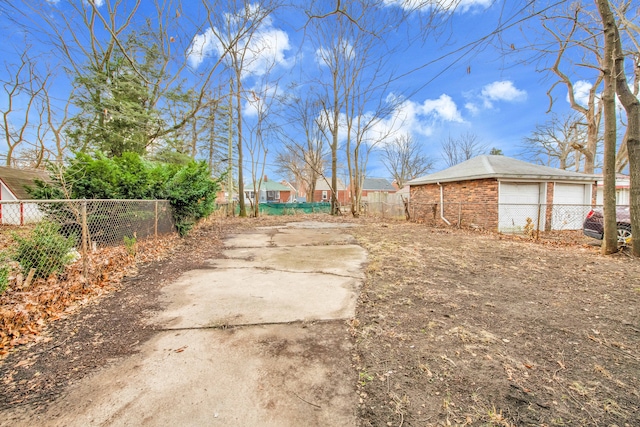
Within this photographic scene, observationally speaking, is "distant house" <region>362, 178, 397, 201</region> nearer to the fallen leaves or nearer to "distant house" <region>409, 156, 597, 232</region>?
"distant house" <region>409, 156, 597, 232</region>

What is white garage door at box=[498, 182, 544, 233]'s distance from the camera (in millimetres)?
9961

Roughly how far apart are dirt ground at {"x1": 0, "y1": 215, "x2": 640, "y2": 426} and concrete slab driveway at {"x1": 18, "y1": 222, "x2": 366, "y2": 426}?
0.17 metres

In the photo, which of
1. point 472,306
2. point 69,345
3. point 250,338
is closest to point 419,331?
point 472,306

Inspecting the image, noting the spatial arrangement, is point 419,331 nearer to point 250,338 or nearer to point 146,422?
point 250,338

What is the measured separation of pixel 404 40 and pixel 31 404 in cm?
522

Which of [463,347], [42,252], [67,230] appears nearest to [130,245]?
[67,230]

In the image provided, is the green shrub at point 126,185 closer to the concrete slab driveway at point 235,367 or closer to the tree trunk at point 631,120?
the concrete slab driveway at point 235,367

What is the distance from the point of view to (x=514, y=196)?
10.1 metres

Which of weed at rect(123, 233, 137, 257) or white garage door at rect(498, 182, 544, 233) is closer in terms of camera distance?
weed at rect(123, 233, 137, 257)

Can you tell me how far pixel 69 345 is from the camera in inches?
87.1

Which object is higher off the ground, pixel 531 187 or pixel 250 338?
pixel 531 187

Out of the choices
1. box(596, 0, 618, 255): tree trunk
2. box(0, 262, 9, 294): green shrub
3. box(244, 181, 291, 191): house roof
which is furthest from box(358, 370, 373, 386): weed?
box(244, 181, 291, 191): house roof

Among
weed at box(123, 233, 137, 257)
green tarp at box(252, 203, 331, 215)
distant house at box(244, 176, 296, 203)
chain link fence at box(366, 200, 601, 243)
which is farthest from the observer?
distant house at box(244, 176, 296, 203)

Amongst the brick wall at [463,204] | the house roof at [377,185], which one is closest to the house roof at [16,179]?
the brick wall at [463,204]
